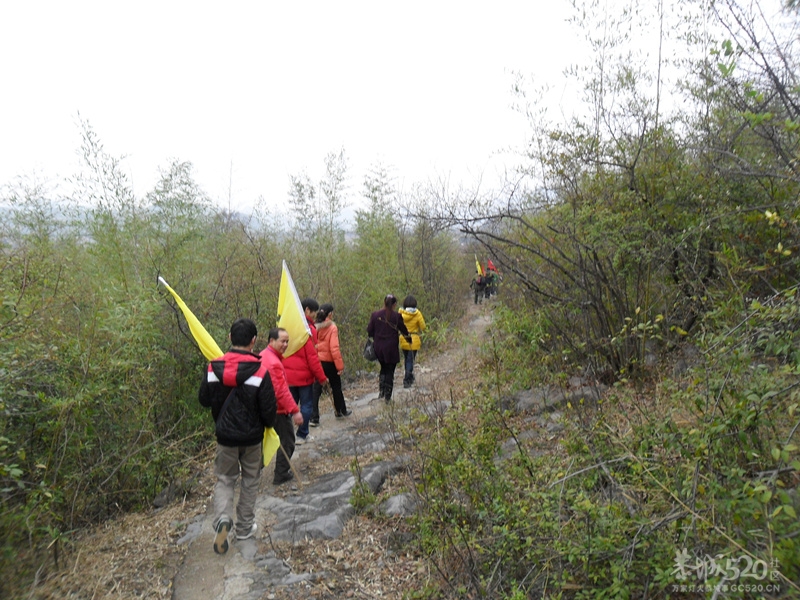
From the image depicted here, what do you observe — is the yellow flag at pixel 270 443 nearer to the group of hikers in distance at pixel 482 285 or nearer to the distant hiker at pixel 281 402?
the distant hiker at pixel 281 402

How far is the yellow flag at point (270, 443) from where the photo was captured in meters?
4.42

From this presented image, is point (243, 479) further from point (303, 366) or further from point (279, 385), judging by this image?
point (303, 366)

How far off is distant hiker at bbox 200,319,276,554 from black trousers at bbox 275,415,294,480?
0.78 metres

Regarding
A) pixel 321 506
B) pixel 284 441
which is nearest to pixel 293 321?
pixel 284 441

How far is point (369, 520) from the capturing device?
170 inches

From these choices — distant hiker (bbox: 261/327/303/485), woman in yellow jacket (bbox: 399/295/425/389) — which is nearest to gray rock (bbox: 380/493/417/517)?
distant hiker (bbox: 261/327/303/485)

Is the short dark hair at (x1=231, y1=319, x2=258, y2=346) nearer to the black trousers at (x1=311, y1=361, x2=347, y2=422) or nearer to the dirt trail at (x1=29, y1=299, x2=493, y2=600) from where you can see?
the dirt trail at (x1=29, y1=299, x2=493, y2=600)

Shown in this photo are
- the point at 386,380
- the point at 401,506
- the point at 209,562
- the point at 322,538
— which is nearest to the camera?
the point at 209,562

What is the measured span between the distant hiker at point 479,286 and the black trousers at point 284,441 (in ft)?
46.4

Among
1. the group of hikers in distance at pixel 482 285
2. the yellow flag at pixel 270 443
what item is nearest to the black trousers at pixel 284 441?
the yellow flag at pixel 270 443

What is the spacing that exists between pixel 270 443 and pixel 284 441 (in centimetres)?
61

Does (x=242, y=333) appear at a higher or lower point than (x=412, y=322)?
higher

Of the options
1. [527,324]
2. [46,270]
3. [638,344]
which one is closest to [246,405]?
[46,270]

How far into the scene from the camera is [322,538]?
13.4 feet
